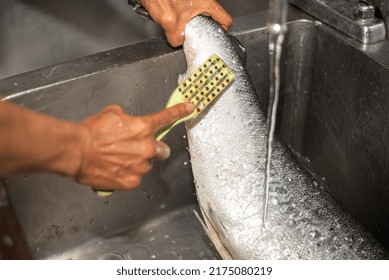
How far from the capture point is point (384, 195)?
0.99m

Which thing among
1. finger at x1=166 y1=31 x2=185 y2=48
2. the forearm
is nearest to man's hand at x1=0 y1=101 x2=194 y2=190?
the forearm

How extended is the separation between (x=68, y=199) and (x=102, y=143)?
1.40ft

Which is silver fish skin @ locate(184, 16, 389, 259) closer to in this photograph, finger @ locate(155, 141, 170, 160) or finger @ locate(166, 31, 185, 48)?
finger @ locate(166, 31, 185, 48)

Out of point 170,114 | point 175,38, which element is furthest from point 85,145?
point 175,38

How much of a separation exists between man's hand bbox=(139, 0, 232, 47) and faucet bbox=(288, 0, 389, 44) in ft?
0.84

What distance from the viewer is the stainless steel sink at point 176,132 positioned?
3.12ft

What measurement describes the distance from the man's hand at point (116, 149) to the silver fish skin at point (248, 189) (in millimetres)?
191

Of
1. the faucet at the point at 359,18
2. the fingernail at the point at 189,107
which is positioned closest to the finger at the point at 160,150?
the fingernail at the point at 189,107

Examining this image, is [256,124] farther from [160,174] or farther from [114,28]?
[114,28]

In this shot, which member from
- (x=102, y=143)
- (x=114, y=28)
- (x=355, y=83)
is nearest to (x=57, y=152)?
(x=102, y=143)

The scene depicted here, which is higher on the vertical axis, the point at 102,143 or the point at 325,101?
the point at 102,143

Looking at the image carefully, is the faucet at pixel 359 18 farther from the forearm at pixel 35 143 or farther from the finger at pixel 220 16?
the forearm at pixel 35 143

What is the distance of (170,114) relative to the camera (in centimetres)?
73

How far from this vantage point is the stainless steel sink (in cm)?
95
